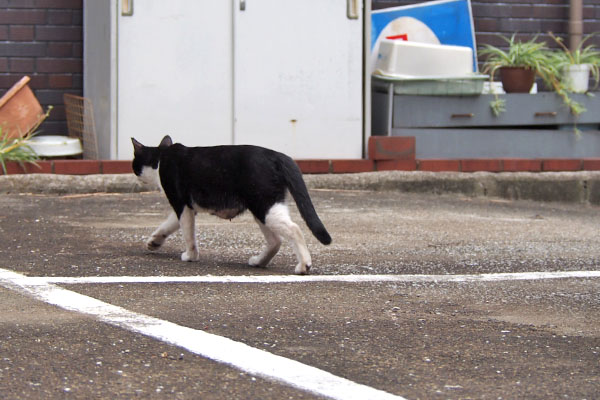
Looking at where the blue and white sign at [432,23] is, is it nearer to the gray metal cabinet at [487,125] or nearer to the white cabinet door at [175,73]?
the gray metal cabinet at [487,125]

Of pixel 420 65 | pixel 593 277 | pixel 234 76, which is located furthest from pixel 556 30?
pixel 593 277

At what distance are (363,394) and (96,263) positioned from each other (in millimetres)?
2483

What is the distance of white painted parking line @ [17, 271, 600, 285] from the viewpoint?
456 centimetres

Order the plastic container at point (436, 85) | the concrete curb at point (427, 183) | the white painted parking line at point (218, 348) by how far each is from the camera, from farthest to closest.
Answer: the plastic container at point (436, 85), the concrete curb at point (427, 183), the white painted parking line at point (218, 348)

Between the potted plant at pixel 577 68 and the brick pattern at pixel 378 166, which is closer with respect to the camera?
the brick pattern at pixel 378 166

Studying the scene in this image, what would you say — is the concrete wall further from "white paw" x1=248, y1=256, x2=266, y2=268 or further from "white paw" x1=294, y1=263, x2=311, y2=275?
"white paw" x1=294, y1=263, x2=311, y2=275

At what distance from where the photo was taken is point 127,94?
8133mm

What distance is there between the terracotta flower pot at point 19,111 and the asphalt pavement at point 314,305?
121 centimetres

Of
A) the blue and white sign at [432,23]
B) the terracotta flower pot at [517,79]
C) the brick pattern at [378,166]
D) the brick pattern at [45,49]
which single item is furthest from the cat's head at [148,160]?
the terracotta flower pot at [517,79]

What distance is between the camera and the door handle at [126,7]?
8.04 m

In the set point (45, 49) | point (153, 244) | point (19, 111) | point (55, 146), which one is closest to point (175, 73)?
point (55, 146)

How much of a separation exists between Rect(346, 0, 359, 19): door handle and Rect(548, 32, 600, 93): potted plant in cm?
230

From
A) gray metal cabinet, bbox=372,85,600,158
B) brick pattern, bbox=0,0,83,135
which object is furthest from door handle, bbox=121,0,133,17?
gray metal cabinet, bbox=372,85,600,158

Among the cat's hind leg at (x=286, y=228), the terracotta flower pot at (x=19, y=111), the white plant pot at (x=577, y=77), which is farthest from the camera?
the white plant pot at (x=577, y=77)
